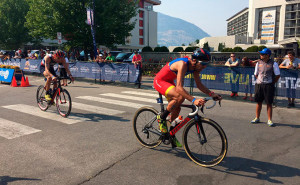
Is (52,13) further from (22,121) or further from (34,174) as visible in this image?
(34,174)

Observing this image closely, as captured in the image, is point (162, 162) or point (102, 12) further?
point (102, 12)

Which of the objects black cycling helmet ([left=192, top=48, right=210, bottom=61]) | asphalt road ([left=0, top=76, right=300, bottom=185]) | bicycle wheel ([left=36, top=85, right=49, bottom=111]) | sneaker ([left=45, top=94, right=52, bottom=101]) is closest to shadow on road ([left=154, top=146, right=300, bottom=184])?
asphalt road ([left=0, top=76, right=300, bottom=185])

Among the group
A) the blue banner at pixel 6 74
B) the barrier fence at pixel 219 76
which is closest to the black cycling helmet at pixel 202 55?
the barrier fence at pixel 219 76

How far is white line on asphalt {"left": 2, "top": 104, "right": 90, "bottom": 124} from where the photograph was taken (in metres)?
7.20

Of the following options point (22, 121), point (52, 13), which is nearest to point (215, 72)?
point (22, 121)

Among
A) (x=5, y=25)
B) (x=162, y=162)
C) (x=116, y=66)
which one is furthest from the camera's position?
(x=5, y=25)

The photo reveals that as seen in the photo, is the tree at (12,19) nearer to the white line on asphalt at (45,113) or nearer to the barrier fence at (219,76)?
the barrier fence at (219,76)

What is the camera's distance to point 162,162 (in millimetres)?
4387

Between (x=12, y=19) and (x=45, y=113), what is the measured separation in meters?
33.6

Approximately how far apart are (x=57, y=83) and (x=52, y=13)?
14.7m

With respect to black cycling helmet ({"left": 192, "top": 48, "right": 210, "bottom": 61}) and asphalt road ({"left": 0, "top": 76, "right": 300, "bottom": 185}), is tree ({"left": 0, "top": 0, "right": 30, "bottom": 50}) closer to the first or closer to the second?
asphalt road ({"left": 0, "top": 76, "right": 300, "bottom": 185})

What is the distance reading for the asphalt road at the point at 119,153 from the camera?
151 inches

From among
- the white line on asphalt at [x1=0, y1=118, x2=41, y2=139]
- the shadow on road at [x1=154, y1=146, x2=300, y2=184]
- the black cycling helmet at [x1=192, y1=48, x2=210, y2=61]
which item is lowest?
the shadow on road at [x1=154, y1=146, x2=300, y2=184]

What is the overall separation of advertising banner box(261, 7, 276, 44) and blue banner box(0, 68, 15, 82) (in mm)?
111943
